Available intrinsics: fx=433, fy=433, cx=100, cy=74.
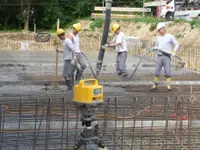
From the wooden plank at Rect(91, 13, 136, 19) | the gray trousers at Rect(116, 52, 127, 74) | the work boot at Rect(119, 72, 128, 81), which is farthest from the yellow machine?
the wooden plank at Rect(91, 13, 136, 19)

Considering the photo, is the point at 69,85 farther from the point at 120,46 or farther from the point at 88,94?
the point at 88,94

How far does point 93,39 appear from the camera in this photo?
2798 cm

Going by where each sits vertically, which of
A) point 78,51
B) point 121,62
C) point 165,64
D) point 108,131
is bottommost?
point 108,131

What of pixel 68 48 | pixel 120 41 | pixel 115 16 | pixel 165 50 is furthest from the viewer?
pixel 115 16

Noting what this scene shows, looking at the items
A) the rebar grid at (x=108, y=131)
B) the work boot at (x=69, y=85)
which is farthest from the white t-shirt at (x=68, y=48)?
the rebar grid at (x=108, y=131)

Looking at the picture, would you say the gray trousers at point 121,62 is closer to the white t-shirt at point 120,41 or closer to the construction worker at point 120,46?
the construction worker at point 120,46

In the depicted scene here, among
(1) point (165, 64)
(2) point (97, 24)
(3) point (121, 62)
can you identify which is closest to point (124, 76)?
(3) point (121, 62)

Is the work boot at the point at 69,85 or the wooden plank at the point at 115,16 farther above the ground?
the wooden plank at the point at 115,16

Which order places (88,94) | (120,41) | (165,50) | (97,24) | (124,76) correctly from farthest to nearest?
(97,24), (124,76), (120,41), (165,50), (88,94)

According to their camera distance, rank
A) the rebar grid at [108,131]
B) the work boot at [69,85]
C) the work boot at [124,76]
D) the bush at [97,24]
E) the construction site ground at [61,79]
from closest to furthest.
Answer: the rebar grid at [108,131]
the work boot at [69,85]
the construction site ground at [61,79]
the work boot at [124,76]
the bush at [97,24]

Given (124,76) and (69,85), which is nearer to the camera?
(69,85)

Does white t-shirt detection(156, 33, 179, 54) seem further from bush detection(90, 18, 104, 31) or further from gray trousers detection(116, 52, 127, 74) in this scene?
Answer: bush detection(90, 18, 104, 31)

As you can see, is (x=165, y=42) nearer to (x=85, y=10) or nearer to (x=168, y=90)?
(x=168, y=90)

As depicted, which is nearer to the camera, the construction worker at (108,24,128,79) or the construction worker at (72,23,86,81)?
the construction worker at (72,23,86,81)
